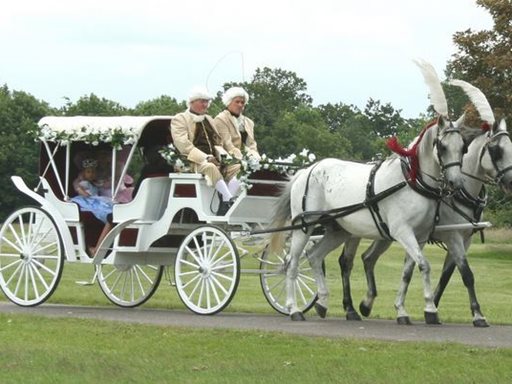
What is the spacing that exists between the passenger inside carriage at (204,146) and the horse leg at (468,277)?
2.90 metres

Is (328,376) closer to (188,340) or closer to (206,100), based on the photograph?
(188,340)

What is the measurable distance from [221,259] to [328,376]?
5.51 meters

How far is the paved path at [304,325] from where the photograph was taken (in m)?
13.7

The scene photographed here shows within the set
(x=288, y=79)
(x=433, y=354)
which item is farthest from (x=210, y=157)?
(x=288, y=79)

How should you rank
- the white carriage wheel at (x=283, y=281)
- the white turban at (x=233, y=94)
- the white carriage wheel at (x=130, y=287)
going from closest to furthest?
the white carriage wheel at (x=283, y=281) < the white turban at (x=233, y=94) < the white carriage wheel at (x=130, y=287)

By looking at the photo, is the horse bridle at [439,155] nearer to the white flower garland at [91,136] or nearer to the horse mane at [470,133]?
the horse mane at [470,133]

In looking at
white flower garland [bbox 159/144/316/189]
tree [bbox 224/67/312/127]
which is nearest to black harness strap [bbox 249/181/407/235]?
white flower garland [bbox 159/144/316/189]

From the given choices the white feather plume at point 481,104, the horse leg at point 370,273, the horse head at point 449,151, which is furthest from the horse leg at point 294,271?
the white feather plume at point 481,104

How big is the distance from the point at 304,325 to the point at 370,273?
1464 millimetres

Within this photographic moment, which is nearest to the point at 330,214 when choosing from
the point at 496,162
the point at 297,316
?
the point at 297,316

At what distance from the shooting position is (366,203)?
15.3 m

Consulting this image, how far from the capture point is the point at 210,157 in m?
16.7

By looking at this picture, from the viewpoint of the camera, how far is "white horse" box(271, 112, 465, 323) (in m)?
14.7

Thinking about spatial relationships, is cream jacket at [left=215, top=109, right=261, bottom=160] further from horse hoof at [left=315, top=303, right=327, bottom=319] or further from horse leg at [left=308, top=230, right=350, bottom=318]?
horse hoof at [left=315, top=303, right=327, bottom=319]
